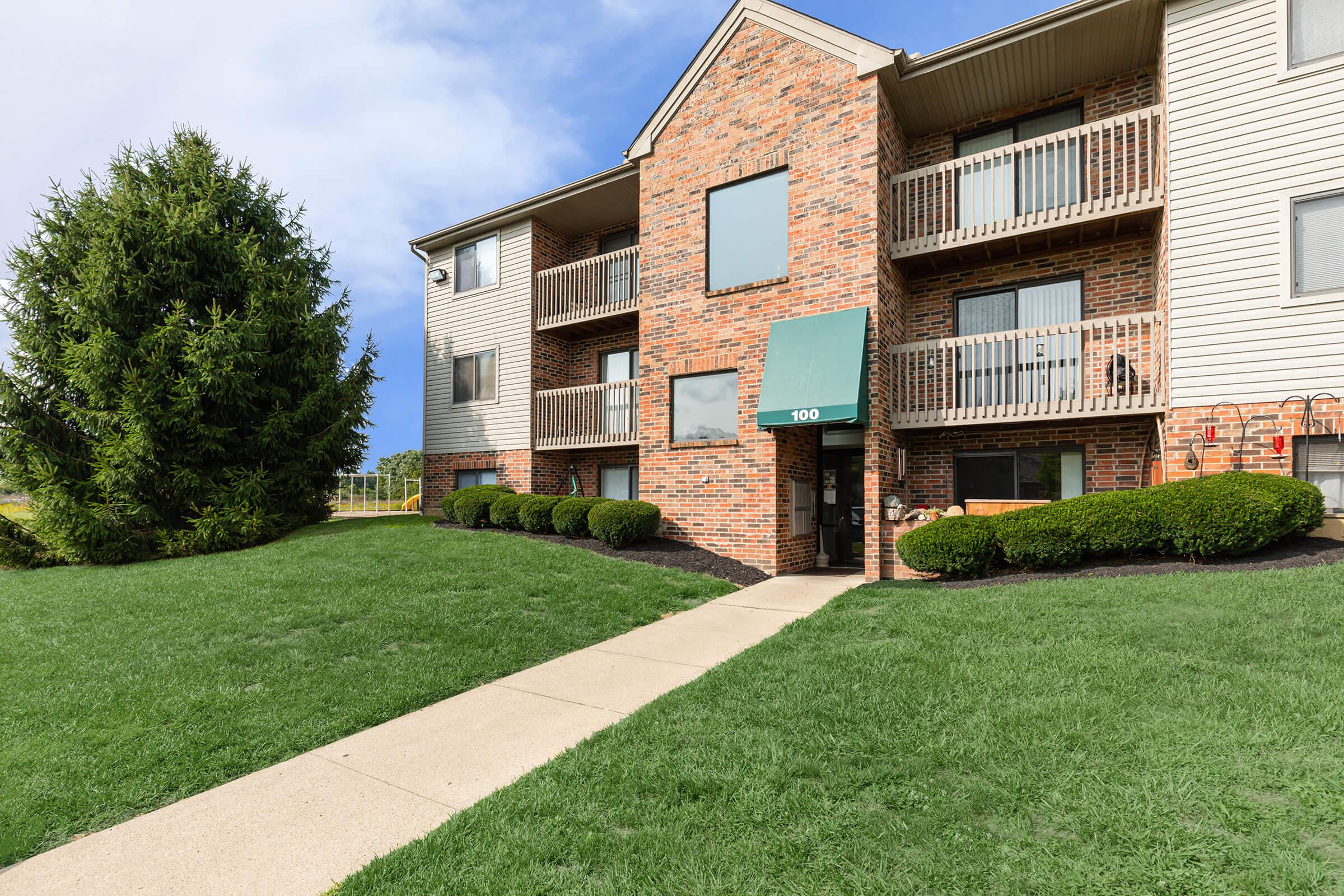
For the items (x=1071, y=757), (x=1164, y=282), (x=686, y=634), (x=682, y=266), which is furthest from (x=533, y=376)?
(x=1071, y=757)

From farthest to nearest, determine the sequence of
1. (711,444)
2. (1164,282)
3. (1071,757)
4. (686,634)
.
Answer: (711,444)
(1164,282)
(686,634)
(1071,757)

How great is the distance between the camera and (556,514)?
1279 cm

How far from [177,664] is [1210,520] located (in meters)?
11.1

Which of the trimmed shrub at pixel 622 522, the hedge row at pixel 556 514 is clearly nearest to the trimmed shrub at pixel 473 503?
the hedge row at pixel 556 514

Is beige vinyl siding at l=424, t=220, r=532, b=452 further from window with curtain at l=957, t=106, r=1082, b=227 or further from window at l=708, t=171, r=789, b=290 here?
window with curtain at l=957, t=106, r=1082, b=227

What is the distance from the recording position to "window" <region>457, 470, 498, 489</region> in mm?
16500

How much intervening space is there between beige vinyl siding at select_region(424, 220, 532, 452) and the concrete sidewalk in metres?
10.6

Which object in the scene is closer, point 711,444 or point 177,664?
point 177,664

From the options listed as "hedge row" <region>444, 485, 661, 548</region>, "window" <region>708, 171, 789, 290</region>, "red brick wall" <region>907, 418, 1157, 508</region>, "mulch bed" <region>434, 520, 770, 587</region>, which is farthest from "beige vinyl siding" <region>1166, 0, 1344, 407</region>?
"hedge row" <region>444, 485, 661, 548</region>

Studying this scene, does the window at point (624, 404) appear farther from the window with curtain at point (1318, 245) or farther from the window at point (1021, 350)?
the window with curtain at point (1318, 245)

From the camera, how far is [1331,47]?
827 centimetres

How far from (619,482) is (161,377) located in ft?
32.3

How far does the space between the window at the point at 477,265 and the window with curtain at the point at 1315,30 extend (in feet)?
50.2

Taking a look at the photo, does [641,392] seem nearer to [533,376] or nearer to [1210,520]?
[533,376]
